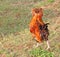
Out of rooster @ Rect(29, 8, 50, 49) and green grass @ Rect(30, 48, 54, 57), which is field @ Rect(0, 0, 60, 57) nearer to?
green grass @ Rect(30, 48, 54, 57)

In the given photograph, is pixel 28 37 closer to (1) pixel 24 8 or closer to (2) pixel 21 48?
(2) pixel 21 48

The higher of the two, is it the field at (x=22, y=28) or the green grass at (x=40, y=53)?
the green grass at (x=40, y=53)

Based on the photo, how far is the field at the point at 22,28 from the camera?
21.0ft

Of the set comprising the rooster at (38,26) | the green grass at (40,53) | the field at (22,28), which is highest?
the rooster at (38,26)

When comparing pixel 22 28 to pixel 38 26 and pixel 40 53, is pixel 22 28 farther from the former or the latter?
pixel 38 26

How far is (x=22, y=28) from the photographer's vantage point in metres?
8.76

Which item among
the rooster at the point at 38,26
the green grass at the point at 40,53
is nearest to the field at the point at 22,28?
the green grass at the point at 40,53

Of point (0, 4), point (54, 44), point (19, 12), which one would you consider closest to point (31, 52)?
point (54, 44)

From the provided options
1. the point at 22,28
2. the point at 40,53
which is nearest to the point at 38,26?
the point at 40,53

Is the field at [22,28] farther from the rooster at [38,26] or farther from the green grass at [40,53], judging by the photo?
the rooster at [38,26]

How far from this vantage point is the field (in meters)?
6.41

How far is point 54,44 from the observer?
655 centimetres

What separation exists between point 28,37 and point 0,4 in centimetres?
449

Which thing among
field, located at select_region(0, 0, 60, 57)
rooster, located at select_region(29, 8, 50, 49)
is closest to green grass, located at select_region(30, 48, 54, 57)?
field, located at select_region(0, 0, 60, 57)
